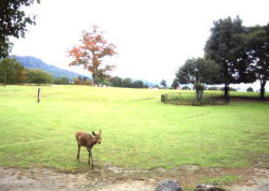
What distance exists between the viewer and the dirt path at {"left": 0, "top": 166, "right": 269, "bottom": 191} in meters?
7.78

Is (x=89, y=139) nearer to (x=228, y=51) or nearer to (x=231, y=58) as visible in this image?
(x=231, y=58)

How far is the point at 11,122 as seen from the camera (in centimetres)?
1870

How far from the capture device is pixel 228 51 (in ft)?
143

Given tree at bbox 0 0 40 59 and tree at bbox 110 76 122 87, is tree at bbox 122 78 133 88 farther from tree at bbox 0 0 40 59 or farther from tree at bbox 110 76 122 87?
tree at bbox 0 0 40 59

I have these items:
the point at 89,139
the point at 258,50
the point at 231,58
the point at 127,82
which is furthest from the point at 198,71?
the point at 127,82

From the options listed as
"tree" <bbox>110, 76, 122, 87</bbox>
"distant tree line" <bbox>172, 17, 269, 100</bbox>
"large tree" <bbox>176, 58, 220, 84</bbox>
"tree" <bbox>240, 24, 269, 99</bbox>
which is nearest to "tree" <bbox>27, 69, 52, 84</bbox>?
"tree" <bbox>110, 76, 122, 87</bbox>

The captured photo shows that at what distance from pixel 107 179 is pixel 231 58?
38.4m

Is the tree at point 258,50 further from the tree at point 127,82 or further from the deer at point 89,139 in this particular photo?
the tree at point 127,82

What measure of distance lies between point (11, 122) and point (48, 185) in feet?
40.2

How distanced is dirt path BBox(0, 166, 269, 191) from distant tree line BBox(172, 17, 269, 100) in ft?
107

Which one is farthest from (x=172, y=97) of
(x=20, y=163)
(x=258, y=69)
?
(x=20, y=163)

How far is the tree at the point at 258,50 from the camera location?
41375 mm

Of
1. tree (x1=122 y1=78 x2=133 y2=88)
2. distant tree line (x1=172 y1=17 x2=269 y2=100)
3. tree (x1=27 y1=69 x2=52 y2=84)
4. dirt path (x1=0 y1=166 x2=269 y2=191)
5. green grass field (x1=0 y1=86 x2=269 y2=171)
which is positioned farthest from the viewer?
tree (x1=27 y1=69 x2=52 y2=84)

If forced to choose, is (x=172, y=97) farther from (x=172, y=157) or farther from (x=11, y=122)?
(x=172, y=157)
